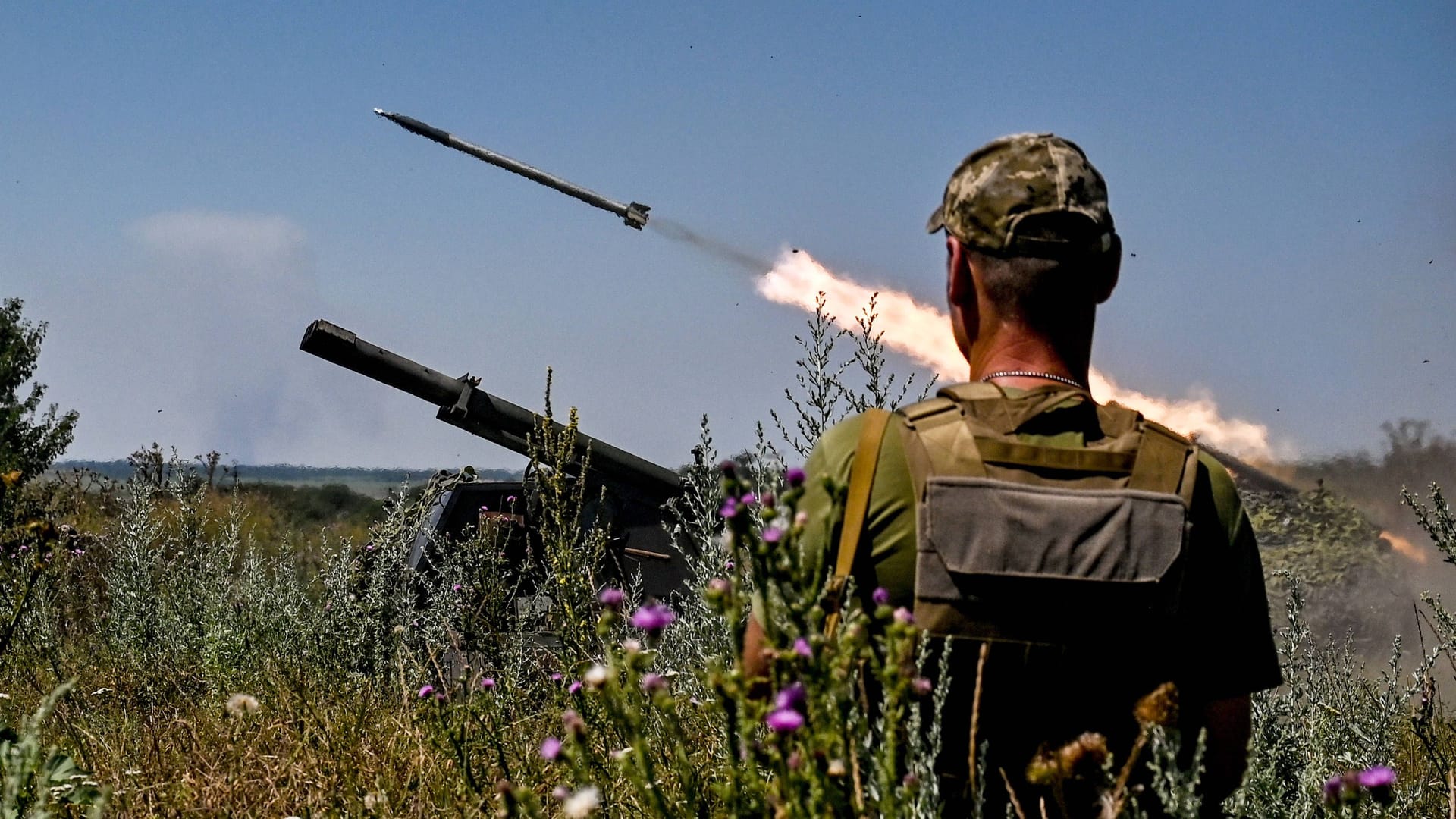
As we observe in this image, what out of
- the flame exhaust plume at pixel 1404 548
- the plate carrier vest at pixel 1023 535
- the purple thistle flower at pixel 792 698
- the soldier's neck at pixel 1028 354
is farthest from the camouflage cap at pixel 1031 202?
the flame exhaust plume at pixel 1404 548

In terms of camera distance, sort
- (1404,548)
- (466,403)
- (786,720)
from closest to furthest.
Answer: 1. (786,720)
2. (466,403)
3. (1404,548)

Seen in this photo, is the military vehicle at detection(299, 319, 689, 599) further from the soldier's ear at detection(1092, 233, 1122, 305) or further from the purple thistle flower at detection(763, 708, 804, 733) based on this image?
the purple thistle flower at detection(763, 708, 804, 733)

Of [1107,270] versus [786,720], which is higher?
[1107,270]

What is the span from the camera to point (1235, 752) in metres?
2.22

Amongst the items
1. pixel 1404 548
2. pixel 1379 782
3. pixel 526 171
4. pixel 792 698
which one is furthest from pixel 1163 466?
pixel 526 171

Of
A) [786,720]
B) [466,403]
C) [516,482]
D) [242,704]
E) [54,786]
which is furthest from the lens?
[466,403]

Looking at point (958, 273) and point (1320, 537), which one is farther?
point (1320, 537)

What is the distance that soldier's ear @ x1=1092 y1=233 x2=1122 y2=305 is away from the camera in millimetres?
2277

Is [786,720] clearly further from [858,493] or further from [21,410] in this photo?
[21,410]

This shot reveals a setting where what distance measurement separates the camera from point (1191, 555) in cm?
220

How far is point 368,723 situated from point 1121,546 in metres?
3.87

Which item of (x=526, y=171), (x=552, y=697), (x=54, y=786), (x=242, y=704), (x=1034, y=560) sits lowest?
(x=54, y=786)

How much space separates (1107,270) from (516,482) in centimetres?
795

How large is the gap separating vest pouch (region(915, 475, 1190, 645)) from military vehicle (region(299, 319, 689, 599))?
7380 mm
